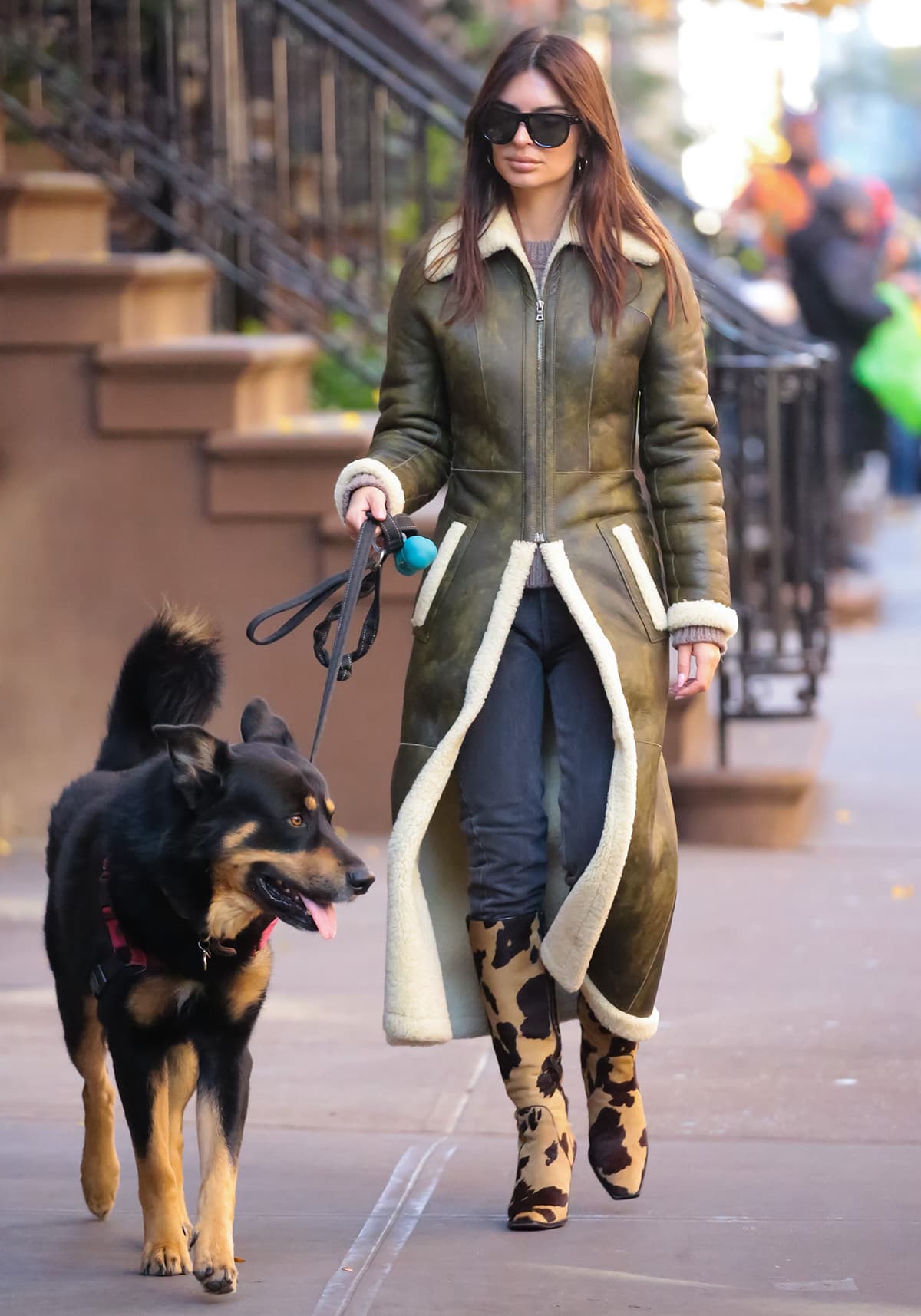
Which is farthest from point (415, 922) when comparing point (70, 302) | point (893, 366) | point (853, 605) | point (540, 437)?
point (893, 366)

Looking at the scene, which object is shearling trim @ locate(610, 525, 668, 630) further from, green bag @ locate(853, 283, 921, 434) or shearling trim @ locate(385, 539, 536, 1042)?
green bag @ locate(853, 283, 921, 434)

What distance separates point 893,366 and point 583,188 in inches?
455

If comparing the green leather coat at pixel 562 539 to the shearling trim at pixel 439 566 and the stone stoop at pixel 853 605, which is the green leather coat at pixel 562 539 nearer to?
the shearling trim at pixel 439 566

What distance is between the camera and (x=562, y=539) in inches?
152

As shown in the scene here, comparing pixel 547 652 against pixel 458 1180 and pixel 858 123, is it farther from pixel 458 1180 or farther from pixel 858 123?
pixel 858 123

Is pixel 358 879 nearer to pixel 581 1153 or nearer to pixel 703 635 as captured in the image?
pixel 703 635

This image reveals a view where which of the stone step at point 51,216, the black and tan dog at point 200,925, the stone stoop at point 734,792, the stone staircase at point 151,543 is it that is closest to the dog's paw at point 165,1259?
the black and tan dog at point 200,925

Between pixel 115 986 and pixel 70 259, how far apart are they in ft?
14.7

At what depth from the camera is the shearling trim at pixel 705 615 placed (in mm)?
3848

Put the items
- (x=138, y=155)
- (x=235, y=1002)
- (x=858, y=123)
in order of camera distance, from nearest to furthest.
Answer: (x=235, y=1002) → (x=138, y=155) → (x=858, y=123)

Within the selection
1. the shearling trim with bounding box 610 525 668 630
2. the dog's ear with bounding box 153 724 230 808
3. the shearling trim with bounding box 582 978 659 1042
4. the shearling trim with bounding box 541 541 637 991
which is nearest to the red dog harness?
the dog's ear with bounding box 153 724 230 808

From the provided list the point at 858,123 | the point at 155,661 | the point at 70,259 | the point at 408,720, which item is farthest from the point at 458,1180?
the point at 858,123

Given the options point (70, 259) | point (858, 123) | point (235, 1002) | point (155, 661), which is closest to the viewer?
point (235, 1002)

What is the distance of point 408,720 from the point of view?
4000 mm
